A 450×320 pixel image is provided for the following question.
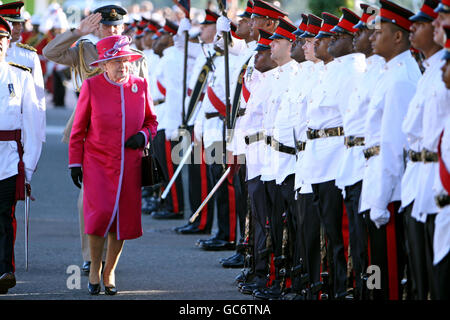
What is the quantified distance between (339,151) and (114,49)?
7.03 feet

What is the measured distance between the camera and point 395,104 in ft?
21.9

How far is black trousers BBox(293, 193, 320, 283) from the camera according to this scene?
791 centimetres

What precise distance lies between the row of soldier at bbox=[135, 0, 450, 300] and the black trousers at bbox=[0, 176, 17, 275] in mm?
1822

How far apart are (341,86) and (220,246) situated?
436 centimetres

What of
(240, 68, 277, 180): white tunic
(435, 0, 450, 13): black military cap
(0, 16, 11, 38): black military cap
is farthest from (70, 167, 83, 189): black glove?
(435, 0, 450, 13): black military cap

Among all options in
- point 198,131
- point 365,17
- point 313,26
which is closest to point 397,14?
point 365,17

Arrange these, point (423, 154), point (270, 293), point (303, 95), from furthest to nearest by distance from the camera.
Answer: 1. point (270, 293)
2. point (303, 95)
3. point (423, 154)

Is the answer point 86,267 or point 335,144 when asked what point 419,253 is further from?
point 86,267

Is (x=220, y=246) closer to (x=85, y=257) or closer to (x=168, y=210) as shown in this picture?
(x=85, y=257)

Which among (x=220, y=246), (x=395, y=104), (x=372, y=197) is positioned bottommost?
(x=220, y=246)

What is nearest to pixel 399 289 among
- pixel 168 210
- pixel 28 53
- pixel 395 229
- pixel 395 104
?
pixel 395 229

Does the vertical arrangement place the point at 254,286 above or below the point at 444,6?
below

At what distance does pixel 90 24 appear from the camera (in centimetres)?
998

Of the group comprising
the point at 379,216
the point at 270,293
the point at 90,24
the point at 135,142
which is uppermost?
the point at 90,24
